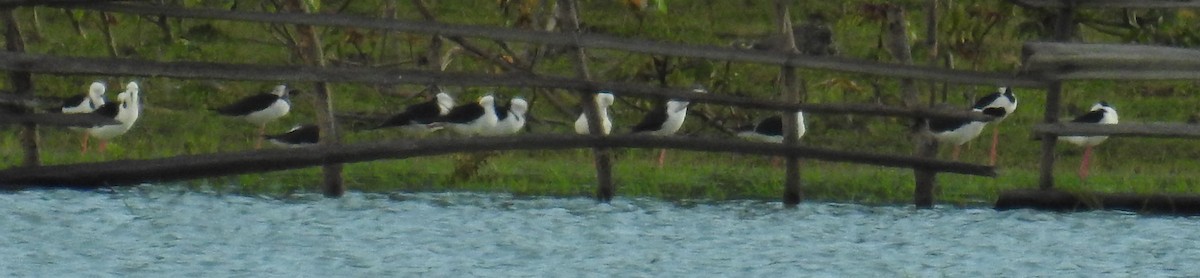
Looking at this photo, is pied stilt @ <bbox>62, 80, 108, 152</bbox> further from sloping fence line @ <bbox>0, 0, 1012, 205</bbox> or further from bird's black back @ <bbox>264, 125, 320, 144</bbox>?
sloping fence line @ <bbox>0, 0, 1012, 205</bbox>

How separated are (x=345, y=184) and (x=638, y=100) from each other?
17.7 feet

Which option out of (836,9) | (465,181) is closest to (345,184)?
(465,181)

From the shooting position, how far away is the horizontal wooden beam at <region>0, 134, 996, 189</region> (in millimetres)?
12148

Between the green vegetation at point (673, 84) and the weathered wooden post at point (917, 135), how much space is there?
0.60 metres

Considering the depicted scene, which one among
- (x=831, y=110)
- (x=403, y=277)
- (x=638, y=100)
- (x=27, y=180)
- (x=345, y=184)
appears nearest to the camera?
(x=403, y=277)

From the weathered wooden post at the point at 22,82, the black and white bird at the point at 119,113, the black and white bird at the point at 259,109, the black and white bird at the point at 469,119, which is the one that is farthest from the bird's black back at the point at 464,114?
the weathered wooden post at the point at 22,82

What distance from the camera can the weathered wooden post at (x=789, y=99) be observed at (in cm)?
1330

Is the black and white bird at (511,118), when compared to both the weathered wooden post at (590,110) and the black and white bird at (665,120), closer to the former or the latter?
the black and white bird at (665,120)

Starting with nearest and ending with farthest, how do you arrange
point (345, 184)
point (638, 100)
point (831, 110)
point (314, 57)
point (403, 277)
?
1. point (403, 277)
2. point (831, 110)
3. point (314, 57)
4. point (345, 184)
5. point (638, 100)

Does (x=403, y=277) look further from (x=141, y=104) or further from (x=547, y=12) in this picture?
(x=141, y=104)

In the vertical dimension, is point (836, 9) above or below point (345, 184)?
above

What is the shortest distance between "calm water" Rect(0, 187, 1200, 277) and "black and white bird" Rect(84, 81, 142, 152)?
510 cm

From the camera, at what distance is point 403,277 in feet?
31.5

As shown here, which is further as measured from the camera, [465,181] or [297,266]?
[465,181]
